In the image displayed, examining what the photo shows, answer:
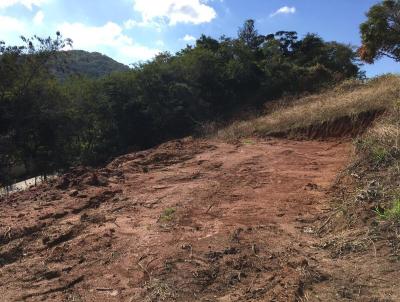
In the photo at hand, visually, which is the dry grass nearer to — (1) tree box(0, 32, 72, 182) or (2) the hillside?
(2) the hillside

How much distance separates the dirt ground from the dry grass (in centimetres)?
419

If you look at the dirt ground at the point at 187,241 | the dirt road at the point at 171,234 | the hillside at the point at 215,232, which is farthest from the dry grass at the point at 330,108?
the dirt ground at the point at 187,241

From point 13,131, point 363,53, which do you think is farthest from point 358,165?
point 363,53

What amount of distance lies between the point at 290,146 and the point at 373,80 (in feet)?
20.6

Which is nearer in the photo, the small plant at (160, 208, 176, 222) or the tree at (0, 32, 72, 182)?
the small plant at (160, 208, 176, 222)

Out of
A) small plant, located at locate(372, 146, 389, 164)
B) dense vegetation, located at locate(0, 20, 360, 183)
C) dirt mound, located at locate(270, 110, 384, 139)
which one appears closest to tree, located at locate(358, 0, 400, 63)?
dense vegetation, located at locate(0, 20, 360, 183)

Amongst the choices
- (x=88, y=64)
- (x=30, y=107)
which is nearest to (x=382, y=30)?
(x=30, y=107)

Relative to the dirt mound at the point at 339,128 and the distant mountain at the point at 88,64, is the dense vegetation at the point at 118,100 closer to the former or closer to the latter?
the distant mountain at the point at 88,64

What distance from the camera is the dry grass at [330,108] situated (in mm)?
13609

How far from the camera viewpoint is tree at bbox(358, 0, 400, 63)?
2389 cm

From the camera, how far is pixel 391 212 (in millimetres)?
5012

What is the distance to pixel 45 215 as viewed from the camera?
732cm

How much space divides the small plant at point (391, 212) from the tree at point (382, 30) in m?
21.0

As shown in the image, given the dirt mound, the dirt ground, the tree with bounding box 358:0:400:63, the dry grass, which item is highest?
the tree with bounding box 358:0:400:63
